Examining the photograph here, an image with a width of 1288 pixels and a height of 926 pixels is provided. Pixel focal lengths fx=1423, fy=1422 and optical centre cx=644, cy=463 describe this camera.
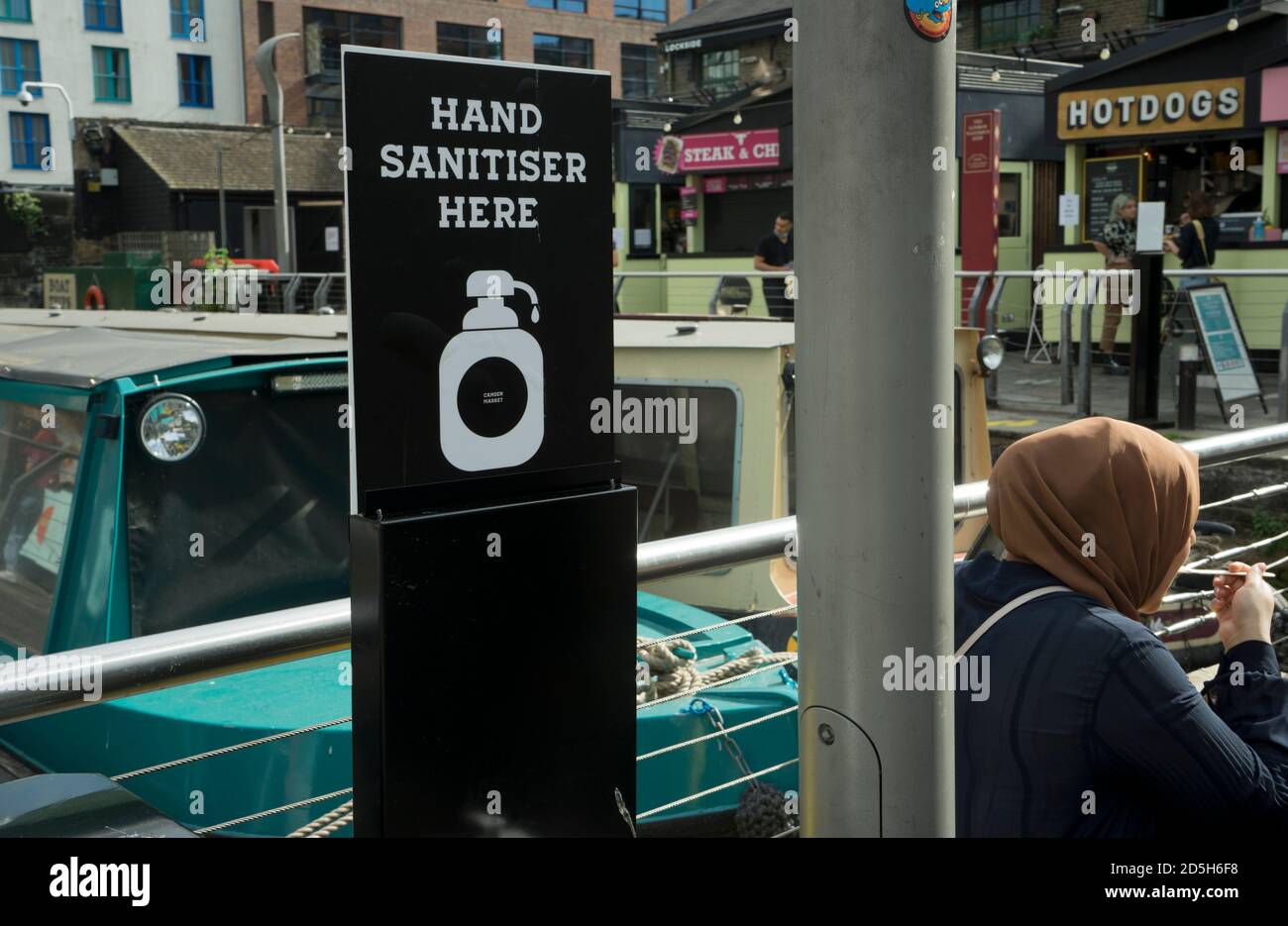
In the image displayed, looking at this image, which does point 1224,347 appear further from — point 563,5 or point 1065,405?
point 563,5

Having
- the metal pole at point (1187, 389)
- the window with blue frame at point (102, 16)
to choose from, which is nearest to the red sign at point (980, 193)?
the metal pole at point (1187, 389)

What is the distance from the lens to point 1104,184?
18656 mm

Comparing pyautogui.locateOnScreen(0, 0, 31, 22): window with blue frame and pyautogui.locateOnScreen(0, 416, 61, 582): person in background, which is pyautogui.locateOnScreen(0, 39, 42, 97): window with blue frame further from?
pyautogui.locateOnScreen(0, 416, 61, 582): person in background

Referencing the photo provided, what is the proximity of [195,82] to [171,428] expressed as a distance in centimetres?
5389

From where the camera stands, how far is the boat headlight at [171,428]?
13.5 feet

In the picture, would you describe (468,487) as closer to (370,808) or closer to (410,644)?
(410,644)

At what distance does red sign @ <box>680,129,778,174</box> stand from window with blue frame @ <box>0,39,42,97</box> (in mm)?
33181

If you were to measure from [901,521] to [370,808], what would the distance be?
0.79 meters

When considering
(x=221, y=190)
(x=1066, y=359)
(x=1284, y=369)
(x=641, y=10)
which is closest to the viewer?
(x=1284, y=369)

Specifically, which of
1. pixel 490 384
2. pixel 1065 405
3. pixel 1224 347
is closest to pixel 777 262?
pixel 1065 405

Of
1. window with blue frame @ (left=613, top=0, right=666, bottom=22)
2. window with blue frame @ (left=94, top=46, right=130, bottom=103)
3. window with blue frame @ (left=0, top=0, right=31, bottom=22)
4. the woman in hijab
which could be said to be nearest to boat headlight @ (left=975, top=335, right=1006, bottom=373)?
the woman in hijab

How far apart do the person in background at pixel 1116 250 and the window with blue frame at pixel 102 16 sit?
4535 centimetres

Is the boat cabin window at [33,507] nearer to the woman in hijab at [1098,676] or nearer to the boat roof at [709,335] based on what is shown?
the boat roof at [709,335]

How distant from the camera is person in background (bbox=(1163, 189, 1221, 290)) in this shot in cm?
1520
